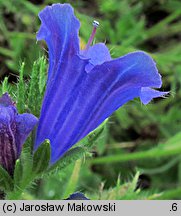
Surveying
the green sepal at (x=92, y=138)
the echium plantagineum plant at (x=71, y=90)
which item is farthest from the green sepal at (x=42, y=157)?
the green sepal at (x=92, y=138)

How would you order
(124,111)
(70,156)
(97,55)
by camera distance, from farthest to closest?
(124,111) → (70,156) → (97,55)

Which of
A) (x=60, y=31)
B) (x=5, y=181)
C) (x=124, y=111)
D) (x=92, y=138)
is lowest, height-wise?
(x=5, y=181)

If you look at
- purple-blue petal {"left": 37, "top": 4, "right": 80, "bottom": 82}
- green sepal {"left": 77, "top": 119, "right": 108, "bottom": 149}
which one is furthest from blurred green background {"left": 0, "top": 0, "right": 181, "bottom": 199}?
purple-blue petal {"left": 37, "top": 4, "right": 80, "bottom": 82}

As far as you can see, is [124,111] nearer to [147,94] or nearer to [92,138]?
[92,138]

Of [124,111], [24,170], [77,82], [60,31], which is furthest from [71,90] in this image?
[124,111]

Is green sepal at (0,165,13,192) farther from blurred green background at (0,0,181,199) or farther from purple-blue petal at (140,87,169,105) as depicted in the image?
blurred green background at (0,0,181,199)

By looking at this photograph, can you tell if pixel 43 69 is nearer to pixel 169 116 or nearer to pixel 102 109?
pixel 102 109
